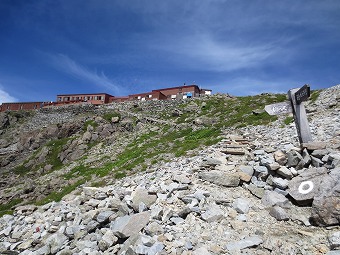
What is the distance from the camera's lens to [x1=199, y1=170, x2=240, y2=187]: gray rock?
457 inches

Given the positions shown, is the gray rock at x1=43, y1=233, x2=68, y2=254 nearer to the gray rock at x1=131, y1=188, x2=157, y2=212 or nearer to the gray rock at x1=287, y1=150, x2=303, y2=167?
the gray rock at x1=131, y1=188, x2=157, y2=212

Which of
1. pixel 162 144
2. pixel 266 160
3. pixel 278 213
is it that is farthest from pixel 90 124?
pixel 278 213

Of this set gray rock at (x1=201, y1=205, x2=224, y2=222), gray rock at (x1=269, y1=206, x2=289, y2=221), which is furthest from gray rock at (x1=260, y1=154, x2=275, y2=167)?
gray rock at (x1=201, y1=205, x2=224, y2=222)

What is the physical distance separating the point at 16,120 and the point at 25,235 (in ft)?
259

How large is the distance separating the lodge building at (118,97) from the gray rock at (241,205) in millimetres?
66842

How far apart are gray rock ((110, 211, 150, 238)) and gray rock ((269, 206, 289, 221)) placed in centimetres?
448

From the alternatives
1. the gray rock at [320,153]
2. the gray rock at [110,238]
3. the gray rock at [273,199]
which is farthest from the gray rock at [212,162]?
the gray rock at [110,238]

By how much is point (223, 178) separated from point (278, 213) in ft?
10.5

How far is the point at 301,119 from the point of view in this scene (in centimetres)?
1341

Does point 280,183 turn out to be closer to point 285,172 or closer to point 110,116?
point 285,172

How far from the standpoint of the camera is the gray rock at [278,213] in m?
8.85

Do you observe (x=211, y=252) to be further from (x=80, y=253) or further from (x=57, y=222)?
(x=57, y=222)

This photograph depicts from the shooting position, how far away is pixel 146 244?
7883mm

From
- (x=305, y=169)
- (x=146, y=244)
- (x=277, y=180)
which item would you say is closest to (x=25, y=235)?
(x=146, y=244)
